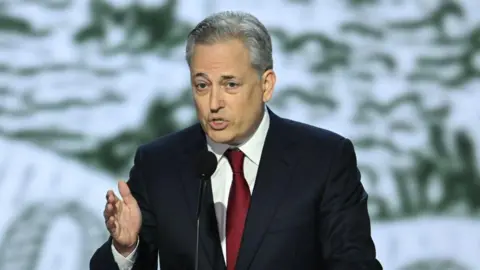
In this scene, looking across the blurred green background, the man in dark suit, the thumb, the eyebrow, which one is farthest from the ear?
the blurred green background

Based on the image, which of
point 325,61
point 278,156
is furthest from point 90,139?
point 278,156

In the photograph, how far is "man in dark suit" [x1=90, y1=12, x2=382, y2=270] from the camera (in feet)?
6.05

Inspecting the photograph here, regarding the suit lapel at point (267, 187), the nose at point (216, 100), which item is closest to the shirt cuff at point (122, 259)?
the suit lapel at point (267, 187)

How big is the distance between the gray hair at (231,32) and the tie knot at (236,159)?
0.69 ft

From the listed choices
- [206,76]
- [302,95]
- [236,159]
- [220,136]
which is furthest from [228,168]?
[302,95]

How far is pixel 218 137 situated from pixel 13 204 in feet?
6.27

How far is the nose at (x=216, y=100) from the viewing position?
181 centimetres

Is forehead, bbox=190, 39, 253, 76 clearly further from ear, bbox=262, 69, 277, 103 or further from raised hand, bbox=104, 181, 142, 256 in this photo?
raised hand, bbox=104, 181, 142, 256

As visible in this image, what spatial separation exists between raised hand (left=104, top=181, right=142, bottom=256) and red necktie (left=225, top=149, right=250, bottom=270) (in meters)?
0.20

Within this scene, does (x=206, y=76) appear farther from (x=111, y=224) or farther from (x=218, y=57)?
(x=111, y=224)

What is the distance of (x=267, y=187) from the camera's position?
6.34 feet

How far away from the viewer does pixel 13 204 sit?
3.53m

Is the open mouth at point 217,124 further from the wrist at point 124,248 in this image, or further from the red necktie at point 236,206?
the wrist at point 124,248

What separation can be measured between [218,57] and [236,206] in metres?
0.34
